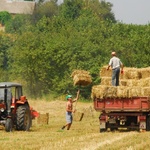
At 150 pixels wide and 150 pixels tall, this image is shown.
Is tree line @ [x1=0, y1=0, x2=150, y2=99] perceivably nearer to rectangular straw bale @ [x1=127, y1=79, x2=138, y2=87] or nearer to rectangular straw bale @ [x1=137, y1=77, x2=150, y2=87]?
rectangular straw bale @ [x1=127, y1=79, x2=138, y2=87]

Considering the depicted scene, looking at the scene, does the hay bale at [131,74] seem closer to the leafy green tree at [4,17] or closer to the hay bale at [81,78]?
the hay bale at [81,78]

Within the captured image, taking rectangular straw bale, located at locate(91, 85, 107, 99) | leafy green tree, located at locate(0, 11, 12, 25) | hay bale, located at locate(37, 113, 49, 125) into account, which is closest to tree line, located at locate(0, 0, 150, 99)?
hay bale, located at locate(37, 113, 49, 125)

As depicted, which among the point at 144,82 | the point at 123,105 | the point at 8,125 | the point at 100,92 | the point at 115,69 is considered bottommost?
the point at 8,125

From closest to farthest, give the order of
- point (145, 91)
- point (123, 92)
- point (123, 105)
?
point (145, 91) → point (123, 92) → point (123, 105)

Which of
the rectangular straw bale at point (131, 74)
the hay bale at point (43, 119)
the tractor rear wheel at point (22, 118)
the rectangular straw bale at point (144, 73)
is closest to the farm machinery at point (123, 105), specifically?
the rectangular straw bale at point (131, 74)

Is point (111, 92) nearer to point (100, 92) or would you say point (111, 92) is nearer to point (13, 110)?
point (100, 92)

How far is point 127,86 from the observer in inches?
1083

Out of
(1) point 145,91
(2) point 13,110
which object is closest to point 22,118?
(2) point 13,110

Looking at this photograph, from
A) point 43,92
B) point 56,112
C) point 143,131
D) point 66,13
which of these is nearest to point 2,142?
point 143,131

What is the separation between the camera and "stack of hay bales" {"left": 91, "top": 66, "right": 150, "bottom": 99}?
26688 millimetres

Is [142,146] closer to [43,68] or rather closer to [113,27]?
[43,68]

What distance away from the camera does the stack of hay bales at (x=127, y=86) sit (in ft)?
87.6

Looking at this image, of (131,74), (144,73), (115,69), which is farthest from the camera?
(144,73)

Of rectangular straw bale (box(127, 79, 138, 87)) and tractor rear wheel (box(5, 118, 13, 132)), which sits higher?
rectangular straw bale (box(127, 79, 138, 87))
